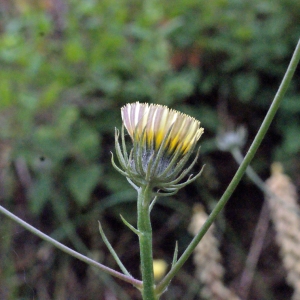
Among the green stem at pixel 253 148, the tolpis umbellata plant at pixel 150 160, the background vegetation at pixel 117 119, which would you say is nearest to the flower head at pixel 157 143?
the tolpis umbellata plant at pixel 150 160

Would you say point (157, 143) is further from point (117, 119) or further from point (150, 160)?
point (117, 119)

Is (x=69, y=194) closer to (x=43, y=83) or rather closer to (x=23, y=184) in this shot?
(x=23, y=184)

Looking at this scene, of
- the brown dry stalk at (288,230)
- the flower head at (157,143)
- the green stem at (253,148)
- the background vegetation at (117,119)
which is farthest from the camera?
the background vegetation at (117,119)

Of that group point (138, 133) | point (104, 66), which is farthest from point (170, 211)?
point (138, 133)

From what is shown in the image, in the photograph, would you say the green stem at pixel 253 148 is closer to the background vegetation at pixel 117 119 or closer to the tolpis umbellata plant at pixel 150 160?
the tolpis umbellata plant at pixel 150 160

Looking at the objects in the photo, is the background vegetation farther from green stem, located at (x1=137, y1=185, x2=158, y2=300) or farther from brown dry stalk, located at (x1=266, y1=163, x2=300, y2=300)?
green stem, located at (x1=137, y1=185, x2=158, y2=300)
